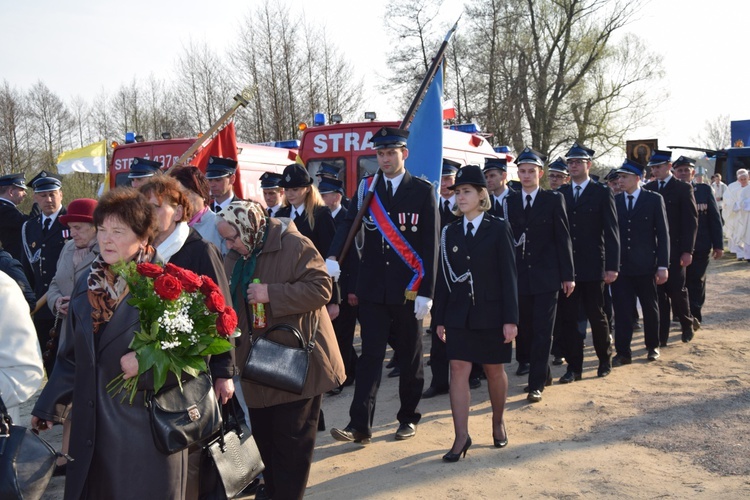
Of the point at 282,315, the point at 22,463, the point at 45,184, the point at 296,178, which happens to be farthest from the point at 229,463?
the point at 45,184

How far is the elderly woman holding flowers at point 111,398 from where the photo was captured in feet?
10.0

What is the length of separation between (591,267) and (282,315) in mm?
4397

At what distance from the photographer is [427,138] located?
7.10m

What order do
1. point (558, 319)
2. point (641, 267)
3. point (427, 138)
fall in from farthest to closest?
1. point (558, 319)
2. point (641, 267)
3. point (427, 138)

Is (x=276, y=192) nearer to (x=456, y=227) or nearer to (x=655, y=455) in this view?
(x=456, y=227)

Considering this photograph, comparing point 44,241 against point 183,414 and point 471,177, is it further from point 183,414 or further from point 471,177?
point 183,414

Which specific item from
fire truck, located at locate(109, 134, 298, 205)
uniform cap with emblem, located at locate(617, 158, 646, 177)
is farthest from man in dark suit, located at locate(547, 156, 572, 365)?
fire truck, located at locate(109, 134, 298, 205)

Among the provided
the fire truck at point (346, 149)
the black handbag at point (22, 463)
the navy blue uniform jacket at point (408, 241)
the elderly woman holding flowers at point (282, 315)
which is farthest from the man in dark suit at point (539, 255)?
the black handbag at point (22, 463)

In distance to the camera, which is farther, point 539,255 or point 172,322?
point 539,255

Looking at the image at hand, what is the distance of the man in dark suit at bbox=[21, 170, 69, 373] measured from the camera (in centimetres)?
722

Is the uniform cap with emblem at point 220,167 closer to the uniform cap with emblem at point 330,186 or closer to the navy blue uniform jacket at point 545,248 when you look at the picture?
the uniform cap with emblem at point 330,186

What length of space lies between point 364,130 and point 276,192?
7.62 feet

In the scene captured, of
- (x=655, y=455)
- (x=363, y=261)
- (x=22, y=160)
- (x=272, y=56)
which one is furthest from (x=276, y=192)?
(x=22, y=160)

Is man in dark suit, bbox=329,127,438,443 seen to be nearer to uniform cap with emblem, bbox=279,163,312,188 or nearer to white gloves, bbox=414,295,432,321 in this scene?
white gloves, bbox=414,295,432,321
